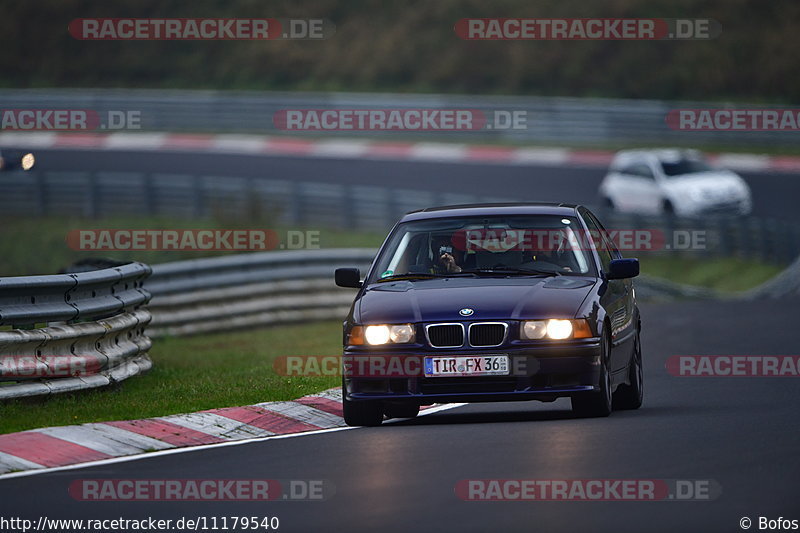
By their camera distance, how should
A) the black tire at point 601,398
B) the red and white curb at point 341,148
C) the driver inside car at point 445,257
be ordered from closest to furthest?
the black tire at point 601,398, the driver inside car at point 445,257, the red and white curb at point 341,148

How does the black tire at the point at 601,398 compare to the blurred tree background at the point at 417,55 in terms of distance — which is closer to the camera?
the black tire at the point at 601,398

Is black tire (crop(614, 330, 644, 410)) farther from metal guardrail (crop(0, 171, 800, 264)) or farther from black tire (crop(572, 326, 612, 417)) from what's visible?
metal guardrail (crop(0, 171, 800, 264))

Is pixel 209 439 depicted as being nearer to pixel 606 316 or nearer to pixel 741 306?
pixel 606 316

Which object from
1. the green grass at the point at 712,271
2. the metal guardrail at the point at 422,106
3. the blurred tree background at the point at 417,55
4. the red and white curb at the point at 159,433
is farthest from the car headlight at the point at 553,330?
the blurred tree background at the point at 417,55

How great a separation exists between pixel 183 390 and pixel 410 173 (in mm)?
30590

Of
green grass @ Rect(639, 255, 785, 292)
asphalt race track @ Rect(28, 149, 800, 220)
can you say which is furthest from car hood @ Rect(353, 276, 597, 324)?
asphalt race track @ Rect(28, 149, 800, 220)

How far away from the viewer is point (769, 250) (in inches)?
1277

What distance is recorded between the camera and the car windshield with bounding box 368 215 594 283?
12.6m

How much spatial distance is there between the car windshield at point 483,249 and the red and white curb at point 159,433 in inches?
45.6

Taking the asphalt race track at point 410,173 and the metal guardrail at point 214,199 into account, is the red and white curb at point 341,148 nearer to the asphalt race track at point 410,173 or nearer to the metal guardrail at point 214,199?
the asphalt race track at point 410,173

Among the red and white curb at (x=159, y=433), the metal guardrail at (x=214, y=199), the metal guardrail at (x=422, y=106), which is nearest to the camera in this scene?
the red and white curb at (x=159, y=433)

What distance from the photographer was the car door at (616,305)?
12.4 metres

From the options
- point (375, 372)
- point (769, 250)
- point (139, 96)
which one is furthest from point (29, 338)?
point (139, 96)

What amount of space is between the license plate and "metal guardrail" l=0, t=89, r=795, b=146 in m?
34.7
